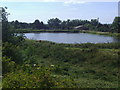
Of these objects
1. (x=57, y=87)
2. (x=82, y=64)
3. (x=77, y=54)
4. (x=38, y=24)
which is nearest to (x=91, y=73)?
(x=82, y=64)

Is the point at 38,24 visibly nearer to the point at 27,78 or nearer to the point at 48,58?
the point at 48,58

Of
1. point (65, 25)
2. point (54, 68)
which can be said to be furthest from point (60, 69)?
point (65, 25)

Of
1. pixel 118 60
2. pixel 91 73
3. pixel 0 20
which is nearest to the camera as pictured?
pixel 0 20

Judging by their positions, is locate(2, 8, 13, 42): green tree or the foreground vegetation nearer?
the foreground vegetation

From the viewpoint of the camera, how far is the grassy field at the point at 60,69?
320 cm

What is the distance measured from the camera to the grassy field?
3.20m

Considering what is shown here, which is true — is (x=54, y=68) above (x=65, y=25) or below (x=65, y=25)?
below

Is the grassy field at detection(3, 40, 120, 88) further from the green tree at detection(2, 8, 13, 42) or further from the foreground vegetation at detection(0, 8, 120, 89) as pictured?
the green tree at detection(2, 8, 13, 42)

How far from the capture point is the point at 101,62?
13531mm

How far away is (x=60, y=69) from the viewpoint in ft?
33.5

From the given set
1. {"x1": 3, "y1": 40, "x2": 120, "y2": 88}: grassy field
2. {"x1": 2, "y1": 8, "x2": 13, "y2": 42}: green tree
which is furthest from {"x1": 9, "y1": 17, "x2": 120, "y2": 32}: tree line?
{"x1": 2, "y1": 8, "x2": 13, "y2": 42}: green tree

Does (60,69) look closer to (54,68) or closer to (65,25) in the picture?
(54,68)

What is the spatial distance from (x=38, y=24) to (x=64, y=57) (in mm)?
66786

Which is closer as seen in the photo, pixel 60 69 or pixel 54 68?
pixel 54 68
